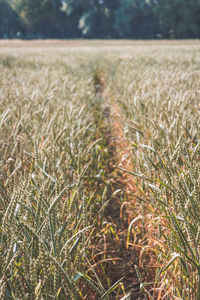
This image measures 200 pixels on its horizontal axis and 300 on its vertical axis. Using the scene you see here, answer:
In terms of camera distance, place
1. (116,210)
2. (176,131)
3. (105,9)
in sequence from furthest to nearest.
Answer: (105,9), (116,210), (176,131)

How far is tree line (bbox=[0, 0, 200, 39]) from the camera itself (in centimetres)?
3906

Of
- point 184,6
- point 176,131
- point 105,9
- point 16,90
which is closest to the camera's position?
point 176,131

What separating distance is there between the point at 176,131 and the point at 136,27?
47205 mm

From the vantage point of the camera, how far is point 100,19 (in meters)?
47.3

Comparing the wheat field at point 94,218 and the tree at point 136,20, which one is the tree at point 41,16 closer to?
the tree at point 136,20

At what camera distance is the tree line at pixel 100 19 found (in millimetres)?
39062

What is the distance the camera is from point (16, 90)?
2668 millimetres

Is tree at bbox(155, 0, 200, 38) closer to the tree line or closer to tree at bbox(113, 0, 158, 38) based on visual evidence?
the tree line

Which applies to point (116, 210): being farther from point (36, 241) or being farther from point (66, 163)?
point (36, 241)

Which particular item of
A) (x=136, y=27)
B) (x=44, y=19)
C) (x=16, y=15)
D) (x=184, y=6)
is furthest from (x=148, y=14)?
(x=16, y=15)

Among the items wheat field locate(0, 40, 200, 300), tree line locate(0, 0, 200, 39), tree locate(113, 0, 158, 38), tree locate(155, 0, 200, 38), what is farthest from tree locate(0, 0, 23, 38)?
wheat field locate(0, 40, 200, 300)

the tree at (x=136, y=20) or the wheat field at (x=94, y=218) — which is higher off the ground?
the tree at (x=136, y=20)

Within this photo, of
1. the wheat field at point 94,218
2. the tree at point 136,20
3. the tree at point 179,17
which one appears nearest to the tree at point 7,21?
the tree at point 136,20

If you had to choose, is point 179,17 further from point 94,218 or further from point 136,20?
point 94,218
